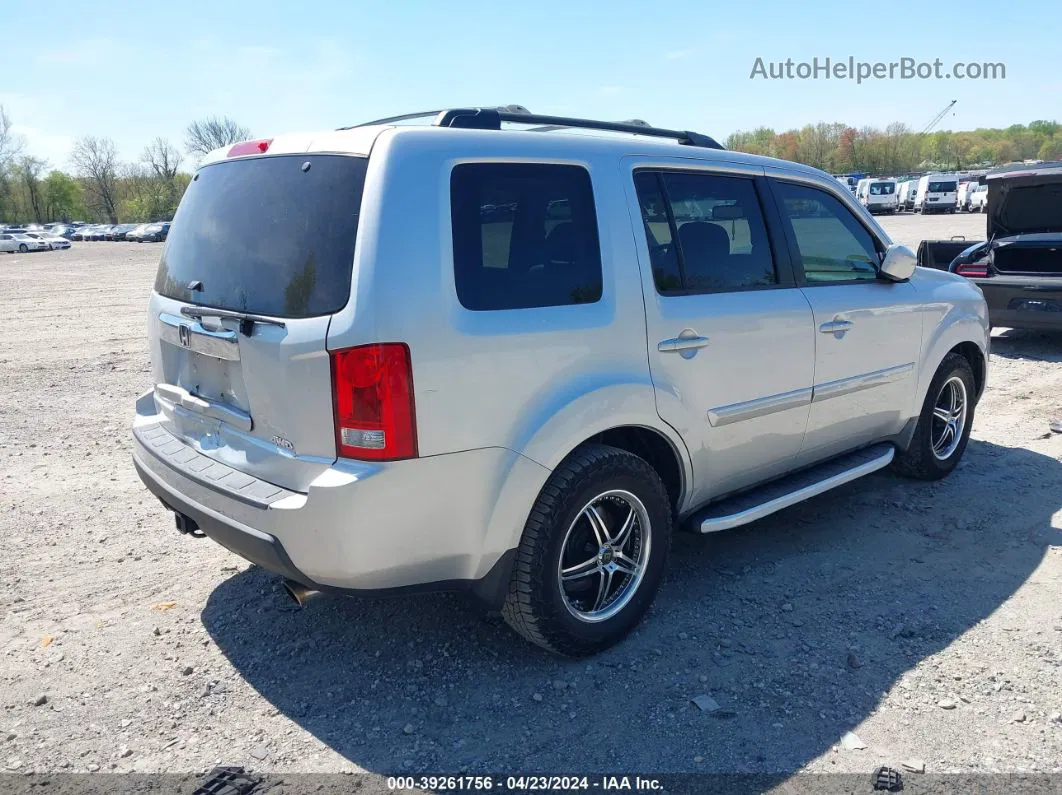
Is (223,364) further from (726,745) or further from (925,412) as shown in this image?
(925,412)

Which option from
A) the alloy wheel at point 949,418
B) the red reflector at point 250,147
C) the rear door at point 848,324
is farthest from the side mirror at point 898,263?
the red reflector at point 250,147

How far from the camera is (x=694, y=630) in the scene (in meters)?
3.62

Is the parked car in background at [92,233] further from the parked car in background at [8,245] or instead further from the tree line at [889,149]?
the tree line at [889,149]

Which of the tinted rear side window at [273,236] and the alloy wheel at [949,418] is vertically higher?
the tinted rear side window at [273,236]

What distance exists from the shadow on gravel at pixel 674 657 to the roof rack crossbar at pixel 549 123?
2120 millimetres

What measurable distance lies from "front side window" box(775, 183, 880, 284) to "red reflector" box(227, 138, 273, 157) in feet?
8.24

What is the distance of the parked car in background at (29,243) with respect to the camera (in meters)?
50.7

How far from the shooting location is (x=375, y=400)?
2682mm

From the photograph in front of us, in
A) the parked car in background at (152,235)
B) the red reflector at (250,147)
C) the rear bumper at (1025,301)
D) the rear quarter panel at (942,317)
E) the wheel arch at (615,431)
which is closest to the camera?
the wheel arch at (615,431)

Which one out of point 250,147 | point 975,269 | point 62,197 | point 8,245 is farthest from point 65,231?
point 250,147

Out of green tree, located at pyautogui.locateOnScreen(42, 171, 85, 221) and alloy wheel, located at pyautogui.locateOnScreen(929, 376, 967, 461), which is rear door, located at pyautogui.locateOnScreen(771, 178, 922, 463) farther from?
green tree, located at pyautogui.locateOnScreen(42, 171, 85, 221)

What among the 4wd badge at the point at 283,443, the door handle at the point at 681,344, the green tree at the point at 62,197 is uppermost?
the green tree at the point at 62,197

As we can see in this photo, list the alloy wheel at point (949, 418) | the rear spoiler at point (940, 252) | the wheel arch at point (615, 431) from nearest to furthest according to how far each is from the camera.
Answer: the wheel arch at point (615, 431) < the alloy wheel at point (949, 418) < the rear spoiler at point (940, 252)

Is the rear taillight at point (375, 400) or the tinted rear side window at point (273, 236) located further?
the tinted rear side window at point (273, 236)
